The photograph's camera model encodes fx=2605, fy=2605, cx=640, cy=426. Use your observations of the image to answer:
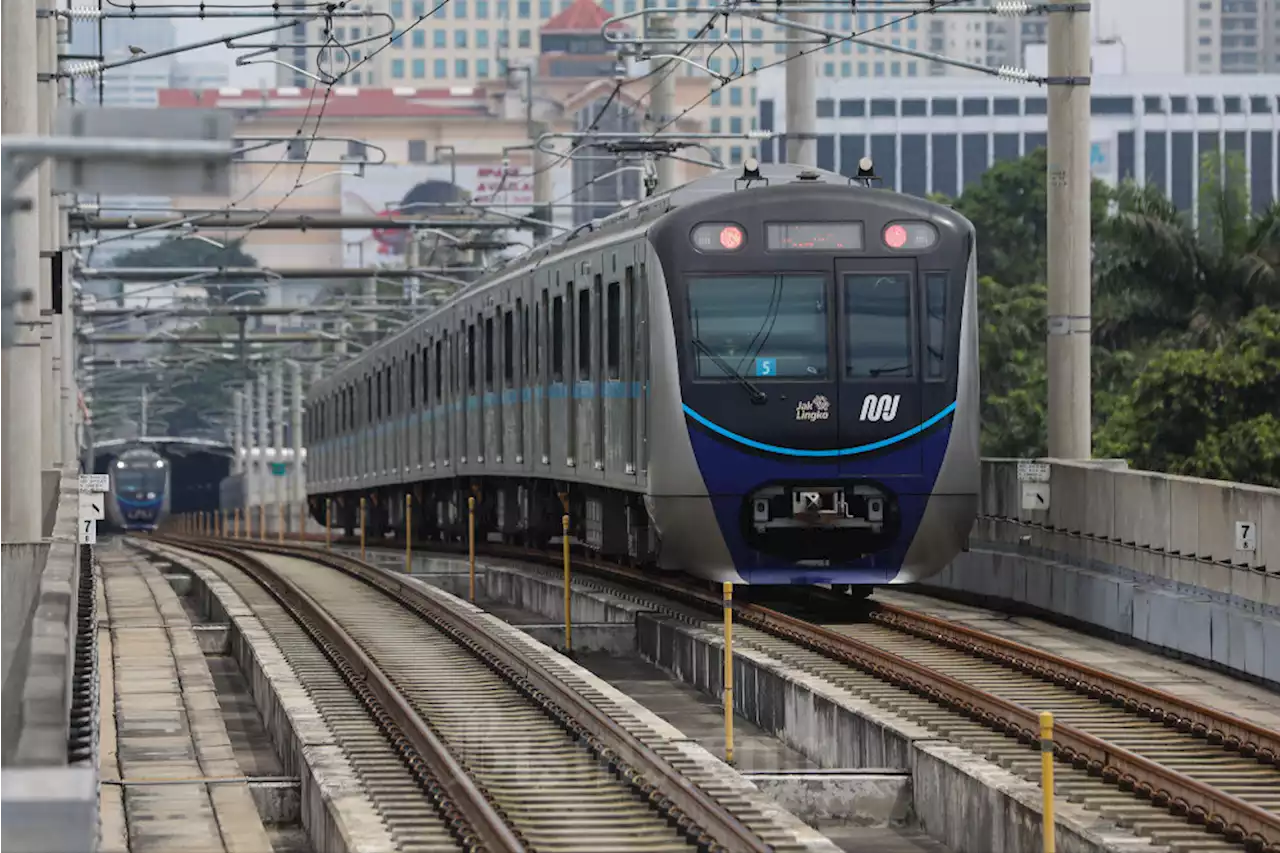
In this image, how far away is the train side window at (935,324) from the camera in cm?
1973

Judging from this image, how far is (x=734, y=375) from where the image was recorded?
19.6 metres

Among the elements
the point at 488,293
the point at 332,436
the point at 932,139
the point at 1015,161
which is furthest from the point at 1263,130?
the point at 488,293

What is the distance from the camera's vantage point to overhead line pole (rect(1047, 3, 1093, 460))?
2197cm

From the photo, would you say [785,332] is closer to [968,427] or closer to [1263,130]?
[968,427]

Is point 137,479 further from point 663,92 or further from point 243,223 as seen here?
point 663,92

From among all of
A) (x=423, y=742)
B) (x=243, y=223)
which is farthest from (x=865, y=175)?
(x=243, y=223)

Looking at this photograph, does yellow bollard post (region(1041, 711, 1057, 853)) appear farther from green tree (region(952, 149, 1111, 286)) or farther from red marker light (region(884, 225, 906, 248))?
green tree (region(952, 149, 1111, 286))

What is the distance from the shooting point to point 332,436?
5425cm

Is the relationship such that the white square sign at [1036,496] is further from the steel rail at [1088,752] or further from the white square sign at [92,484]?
the white square sign at [92,484]

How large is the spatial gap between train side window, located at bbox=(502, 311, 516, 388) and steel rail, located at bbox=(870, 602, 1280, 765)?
861 centimetres

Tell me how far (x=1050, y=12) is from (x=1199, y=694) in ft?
23.8

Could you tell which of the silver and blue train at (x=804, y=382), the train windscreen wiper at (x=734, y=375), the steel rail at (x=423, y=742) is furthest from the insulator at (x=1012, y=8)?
the steel rail at (x=423, y=742)

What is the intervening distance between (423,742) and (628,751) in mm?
1476

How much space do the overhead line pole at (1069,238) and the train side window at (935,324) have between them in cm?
261
